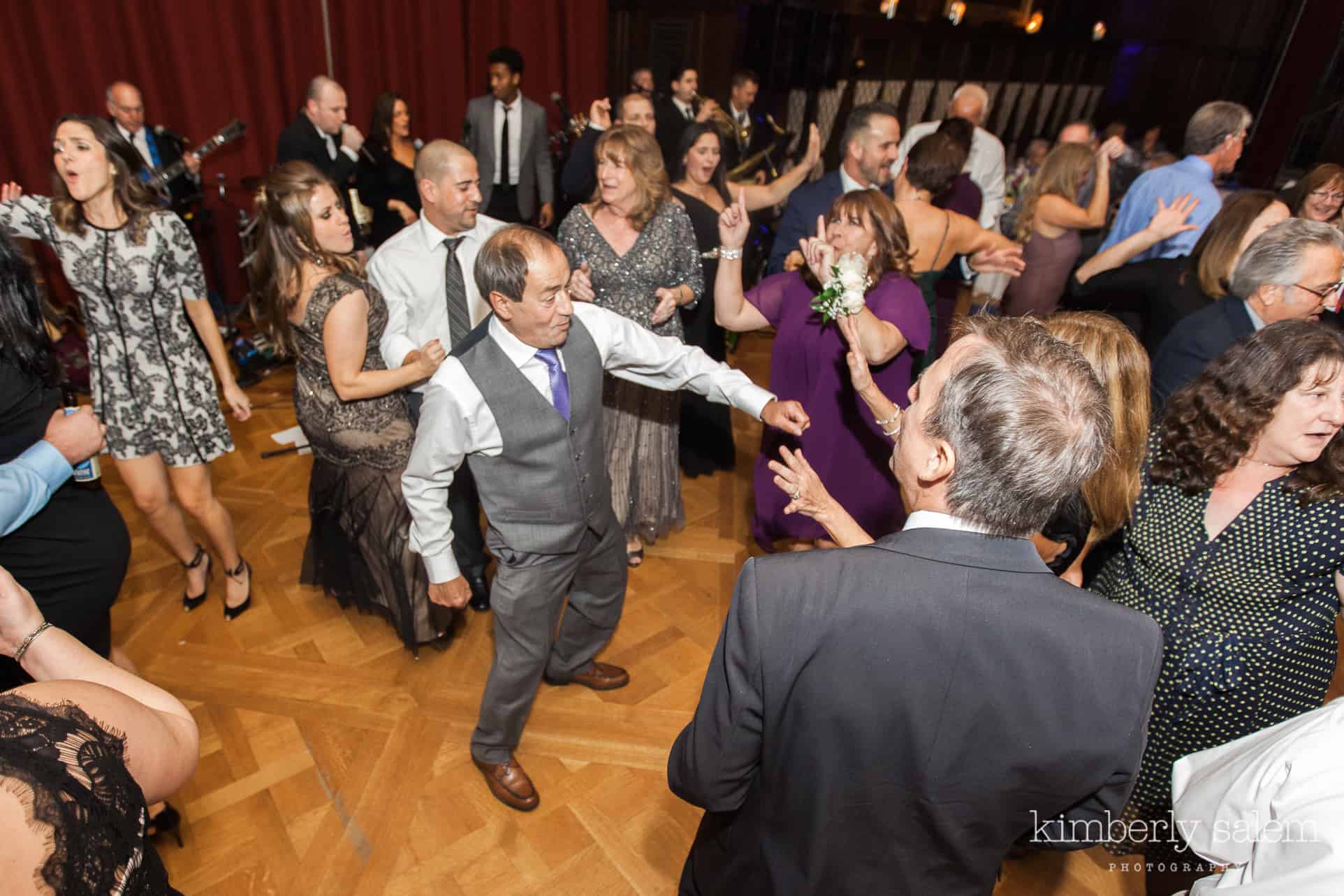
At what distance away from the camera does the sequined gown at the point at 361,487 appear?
2289 mm

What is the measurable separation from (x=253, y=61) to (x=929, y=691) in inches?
239

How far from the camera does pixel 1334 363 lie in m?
1.51

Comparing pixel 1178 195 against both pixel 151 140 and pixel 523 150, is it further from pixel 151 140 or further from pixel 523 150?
pixel 151 140

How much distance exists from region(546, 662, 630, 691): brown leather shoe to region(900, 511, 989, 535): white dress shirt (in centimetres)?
174

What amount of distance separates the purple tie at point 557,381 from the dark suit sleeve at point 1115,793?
127 centimetres

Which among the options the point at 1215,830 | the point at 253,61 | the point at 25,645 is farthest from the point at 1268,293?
the point at 253,61

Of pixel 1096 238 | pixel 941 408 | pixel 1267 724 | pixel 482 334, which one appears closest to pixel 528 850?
pixel 482 334

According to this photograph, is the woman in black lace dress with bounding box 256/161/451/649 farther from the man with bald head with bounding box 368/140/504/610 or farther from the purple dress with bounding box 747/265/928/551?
the purple dress with bounding box 747/265/928/551

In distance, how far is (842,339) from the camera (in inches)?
93.0

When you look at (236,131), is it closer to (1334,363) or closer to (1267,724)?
(1334,363)

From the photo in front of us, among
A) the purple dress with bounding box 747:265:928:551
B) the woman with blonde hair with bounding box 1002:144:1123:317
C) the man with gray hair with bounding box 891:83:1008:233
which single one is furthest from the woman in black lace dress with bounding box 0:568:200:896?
the man with gray hair with bounding box 891:83:1008:233

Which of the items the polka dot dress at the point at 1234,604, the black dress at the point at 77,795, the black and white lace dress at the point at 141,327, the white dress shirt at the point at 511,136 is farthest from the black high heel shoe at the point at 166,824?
the white dress shirt at the point at 511,136

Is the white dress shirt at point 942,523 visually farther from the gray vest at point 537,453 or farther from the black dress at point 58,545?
the black dress at point 58,545

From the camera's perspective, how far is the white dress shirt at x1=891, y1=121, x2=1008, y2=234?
4.62m
